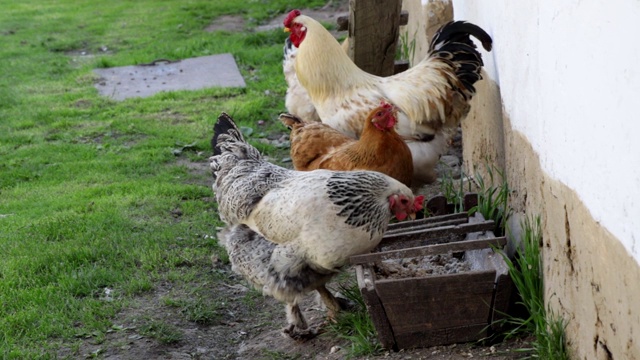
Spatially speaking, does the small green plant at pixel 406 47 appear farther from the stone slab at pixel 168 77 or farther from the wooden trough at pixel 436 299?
the wooden trough at pixel 436 299

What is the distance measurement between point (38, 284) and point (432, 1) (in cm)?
441

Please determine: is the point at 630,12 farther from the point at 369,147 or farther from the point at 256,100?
the point at 256,100

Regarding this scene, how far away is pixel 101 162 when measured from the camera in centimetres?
844

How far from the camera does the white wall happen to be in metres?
2.61

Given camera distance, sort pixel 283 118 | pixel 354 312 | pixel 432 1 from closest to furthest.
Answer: pixel 354 312 < pixel 283 118 < pixel 432 1

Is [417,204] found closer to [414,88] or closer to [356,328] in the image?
[356,328]

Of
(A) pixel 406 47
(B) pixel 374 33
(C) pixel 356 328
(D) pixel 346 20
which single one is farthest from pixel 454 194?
(A) pixel 406 47

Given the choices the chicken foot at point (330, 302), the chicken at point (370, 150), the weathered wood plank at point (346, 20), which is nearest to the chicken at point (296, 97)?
the weathered wood plank at point (346, 20)

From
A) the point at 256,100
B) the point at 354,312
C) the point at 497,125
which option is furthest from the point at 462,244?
the point at 256,100

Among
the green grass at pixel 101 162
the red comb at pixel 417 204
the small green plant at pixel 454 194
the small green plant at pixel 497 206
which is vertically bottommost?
the green grass at pixel 101 162

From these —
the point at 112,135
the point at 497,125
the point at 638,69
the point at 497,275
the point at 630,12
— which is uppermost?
the point at 630,12

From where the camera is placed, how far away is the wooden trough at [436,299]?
4.08m

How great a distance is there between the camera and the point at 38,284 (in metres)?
5.62

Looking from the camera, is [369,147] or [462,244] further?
[369,147]
